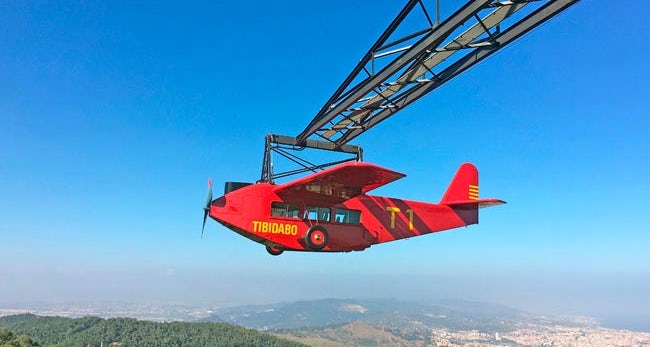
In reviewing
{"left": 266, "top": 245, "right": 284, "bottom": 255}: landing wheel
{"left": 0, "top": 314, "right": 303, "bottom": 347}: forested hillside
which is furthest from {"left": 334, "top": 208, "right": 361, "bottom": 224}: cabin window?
{"left": 0, "top": 314, "right": 303, "bottom": 347}: forested hillside

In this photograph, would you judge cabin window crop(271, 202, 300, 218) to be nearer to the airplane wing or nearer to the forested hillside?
the airplane wing

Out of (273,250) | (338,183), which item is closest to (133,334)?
(273,250)

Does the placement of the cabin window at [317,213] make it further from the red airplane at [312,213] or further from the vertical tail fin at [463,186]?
the vertical tail fin at [463,186]

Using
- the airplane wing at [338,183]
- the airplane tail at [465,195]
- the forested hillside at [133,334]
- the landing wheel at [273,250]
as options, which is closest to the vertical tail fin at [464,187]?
the airplane tail at [465,195]

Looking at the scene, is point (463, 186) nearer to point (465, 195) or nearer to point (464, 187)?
point (464, 187)

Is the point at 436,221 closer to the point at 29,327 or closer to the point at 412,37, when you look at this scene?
the point at 412,37

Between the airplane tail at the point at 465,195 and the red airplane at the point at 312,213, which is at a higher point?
the airplane tail at the point at 465,195
